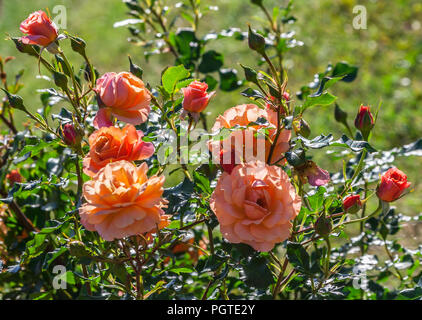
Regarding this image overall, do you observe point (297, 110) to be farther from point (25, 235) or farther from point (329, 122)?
point (329, 122)

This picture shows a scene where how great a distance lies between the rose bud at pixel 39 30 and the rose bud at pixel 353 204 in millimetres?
534

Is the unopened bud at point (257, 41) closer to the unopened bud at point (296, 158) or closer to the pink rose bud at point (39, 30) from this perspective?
the unopened bud at point (296, 158)

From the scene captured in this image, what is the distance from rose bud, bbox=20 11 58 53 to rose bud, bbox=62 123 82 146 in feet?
0.46

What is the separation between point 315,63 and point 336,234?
256cm

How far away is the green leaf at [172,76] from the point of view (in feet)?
2.91

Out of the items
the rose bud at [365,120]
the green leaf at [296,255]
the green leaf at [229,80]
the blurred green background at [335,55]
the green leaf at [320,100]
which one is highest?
the blurred green background at [335,55]

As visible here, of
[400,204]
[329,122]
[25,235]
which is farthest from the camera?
[329,122]

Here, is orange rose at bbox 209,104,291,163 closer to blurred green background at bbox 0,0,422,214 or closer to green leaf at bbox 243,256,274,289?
green leaf at bbox 243,256,274,289

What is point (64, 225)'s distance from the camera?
2.87 feet

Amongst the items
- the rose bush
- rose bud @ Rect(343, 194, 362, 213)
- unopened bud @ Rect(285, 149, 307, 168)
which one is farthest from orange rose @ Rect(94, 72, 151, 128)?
rose bud @ Rect(343, 194, 362, 213)

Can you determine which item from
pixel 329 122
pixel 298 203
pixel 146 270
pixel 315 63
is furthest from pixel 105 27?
pixel 298 203

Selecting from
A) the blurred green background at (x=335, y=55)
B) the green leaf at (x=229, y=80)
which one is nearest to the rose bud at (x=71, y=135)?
the green leaf at (x=229, y=80)

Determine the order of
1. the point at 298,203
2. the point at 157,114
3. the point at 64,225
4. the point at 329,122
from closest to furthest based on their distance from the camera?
the point at 298,203 < the point at 64,225 < the point at 157,114 < the point at 329,122

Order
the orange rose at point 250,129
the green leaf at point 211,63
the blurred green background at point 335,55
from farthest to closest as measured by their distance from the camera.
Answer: the blurred green background at point 335,55 → the green leaf at point 211,63 → the orange rose at point 250,129
